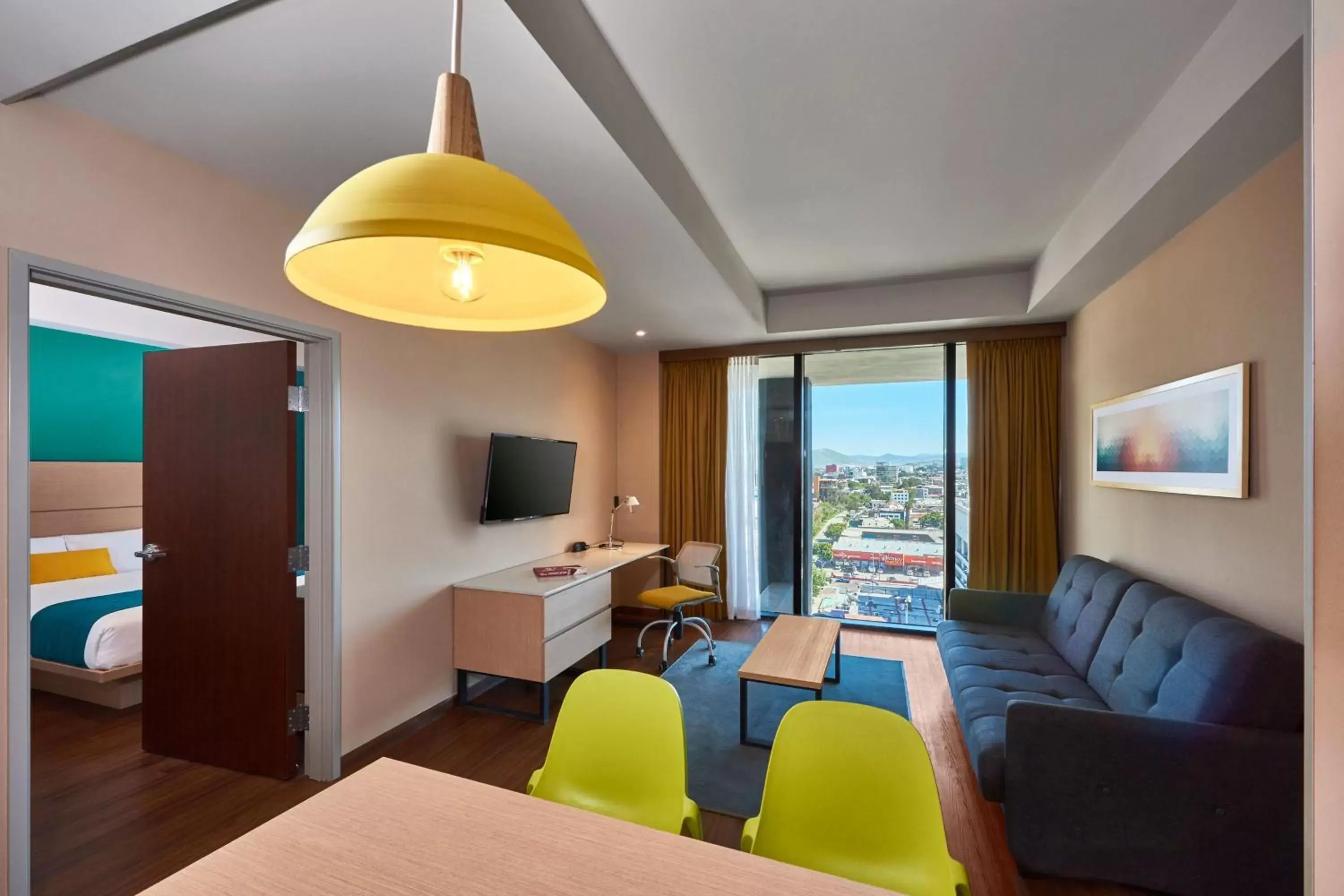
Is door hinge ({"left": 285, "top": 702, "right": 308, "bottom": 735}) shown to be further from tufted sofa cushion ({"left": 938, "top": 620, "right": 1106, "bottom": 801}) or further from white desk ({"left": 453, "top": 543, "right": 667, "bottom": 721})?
tufted sofa cushion ({"left": 938, "top": 620, "right": 1106, "bottom": 801})

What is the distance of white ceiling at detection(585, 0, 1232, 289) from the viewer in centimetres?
163

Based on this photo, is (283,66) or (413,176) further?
(283,66)

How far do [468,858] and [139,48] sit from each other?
209cm

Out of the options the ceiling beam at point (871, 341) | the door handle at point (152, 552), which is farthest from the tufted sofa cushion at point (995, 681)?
the door handle at point (152, 552)

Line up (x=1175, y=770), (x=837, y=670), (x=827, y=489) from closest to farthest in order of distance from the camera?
(x=1175, y=770)
(x=837, y=670)
(x=827, y=489)

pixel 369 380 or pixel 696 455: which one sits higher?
pixel 369 380

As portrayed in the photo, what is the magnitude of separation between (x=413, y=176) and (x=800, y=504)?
4647mm

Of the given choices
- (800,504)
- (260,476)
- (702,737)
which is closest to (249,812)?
(260,476)

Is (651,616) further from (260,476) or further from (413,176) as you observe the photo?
(413,176)

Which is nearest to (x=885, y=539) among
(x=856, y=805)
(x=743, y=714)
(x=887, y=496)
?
(x=887, y=496)

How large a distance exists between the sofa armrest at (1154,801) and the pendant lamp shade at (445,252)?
6.65ft

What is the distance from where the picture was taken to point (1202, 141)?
1828 millimetres

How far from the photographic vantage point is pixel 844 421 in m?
4.93

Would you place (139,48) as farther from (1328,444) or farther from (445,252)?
A: (1328,444)
